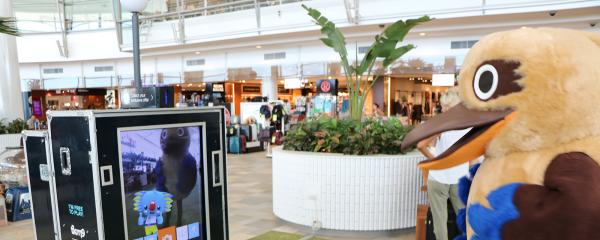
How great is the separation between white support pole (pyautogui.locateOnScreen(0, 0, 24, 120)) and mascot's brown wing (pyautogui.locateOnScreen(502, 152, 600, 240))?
39.8 feet

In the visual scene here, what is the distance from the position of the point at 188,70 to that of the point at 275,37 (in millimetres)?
5392

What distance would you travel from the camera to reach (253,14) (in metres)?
13.4

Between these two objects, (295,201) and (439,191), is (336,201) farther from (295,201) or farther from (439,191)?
(439,191)

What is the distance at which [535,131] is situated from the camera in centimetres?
146

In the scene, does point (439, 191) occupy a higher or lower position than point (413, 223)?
higher

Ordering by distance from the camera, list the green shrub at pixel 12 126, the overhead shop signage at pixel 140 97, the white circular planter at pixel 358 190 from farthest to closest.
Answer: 1. the green shrub at pixel 12 126
2. the white circular planter at pixel 358 190
3. the overhead shop signage at pixel 140 97

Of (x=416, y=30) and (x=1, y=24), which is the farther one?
(x=416, y=30)

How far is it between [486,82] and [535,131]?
24 cm

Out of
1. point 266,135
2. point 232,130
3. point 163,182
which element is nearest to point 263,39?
point 232,130

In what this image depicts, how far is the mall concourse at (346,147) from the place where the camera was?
1.44 meters

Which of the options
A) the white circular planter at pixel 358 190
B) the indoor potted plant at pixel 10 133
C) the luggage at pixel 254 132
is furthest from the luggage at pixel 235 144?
the white circular planter at pixel 358 190

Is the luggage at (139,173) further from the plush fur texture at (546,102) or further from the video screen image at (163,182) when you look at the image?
the plush fur texture at (546,102)

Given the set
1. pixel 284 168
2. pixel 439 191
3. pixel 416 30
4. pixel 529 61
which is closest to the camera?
pixel 529 61

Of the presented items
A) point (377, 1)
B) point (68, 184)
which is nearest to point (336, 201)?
point (68, 184)
